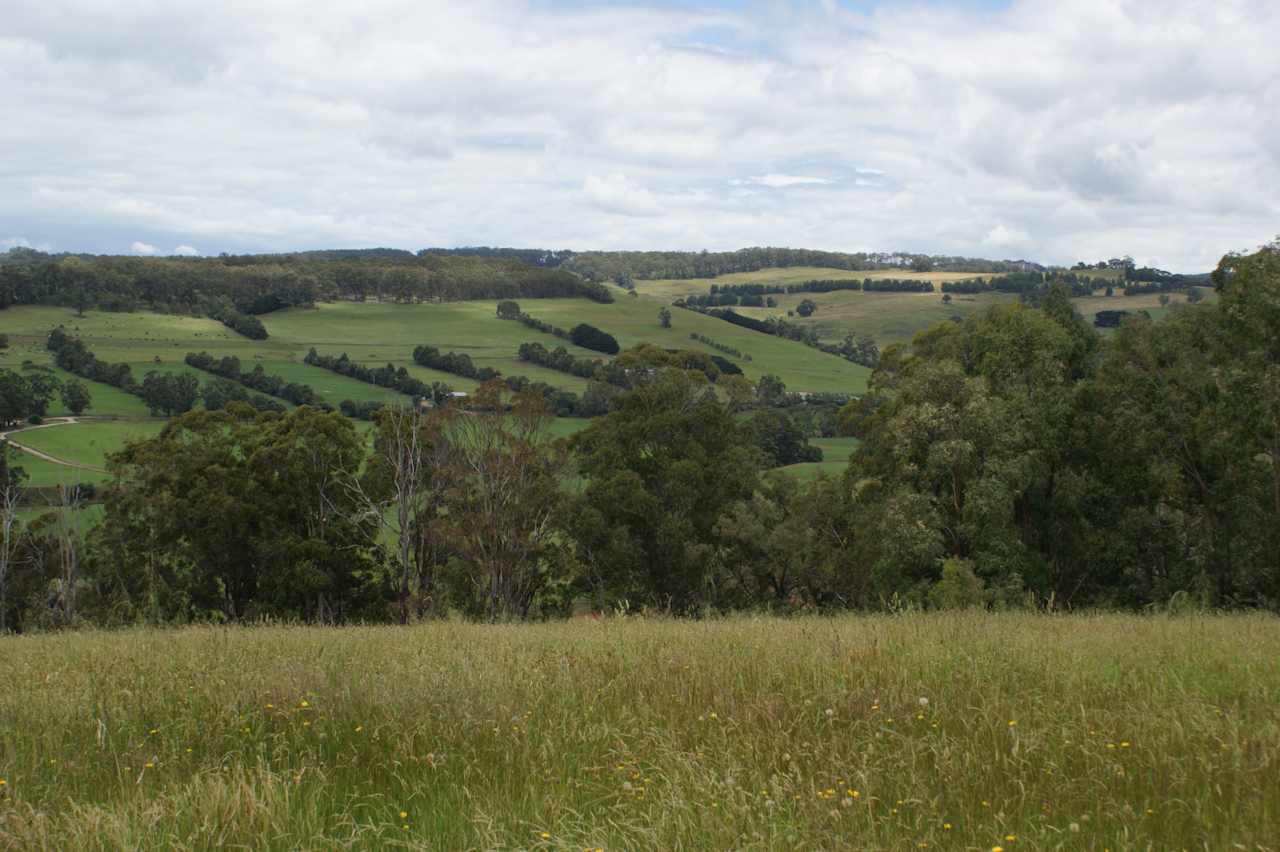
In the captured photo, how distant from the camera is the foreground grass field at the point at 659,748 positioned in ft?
14.0

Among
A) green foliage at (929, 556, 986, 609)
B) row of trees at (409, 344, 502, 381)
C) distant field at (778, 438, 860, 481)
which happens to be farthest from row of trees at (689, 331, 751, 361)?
green foliage at (929, 556, 986, 609)

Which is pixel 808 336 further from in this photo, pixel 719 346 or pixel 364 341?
pixel 364 341

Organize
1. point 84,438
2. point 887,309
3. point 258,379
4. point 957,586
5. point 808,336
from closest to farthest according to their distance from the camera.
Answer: point 957,586 → point 84,438 → point 258,379 → point 808,336 → point 887,309

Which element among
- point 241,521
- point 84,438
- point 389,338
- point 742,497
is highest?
point 389,338

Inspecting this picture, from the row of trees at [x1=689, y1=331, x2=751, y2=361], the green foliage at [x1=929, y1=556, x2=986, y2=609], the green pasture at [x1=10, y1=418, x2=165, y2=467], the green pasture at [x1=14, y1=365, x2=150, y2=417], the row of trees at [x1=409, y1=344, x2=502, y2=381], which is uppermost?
the row of trees at [x1=689, y1=331, x2=751, y2=361]

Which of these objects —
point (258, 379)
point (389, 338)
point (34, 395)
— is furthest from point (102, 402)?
point (389, 338)

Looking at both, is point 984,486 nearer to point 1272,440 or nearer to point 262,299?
A: point 1272,440

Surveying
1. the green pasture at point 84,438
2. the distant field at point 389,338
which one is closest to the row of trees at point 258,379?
the distant field at point 389,338

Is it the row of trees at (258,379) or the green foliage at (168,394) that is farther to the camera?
the row of trees at (258,379)

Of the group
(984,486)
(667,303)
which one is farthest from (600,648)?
(667,303)

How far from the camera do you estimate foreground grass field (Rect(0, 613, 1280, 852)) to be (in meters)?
4.25

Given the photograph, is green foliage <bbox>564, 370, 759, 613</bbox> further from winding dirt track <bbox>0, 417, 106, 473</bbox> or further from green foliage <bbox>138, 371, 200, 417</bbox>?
green foliage <bbox>138, 371, 200, 417</bbox>

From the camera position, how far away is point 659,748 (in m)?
5.27

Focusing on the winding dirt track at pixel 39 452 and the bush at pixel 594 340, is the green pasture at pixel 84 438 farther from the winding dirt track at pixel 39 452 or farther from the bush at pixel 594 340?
the bush at pixel 594 340
